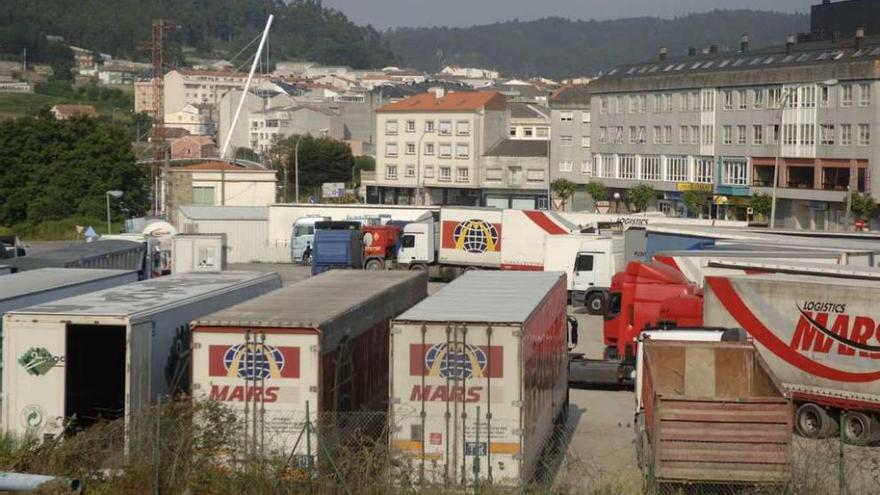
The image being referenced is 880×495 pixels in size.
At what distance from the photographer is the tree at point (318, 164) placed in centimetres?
11706

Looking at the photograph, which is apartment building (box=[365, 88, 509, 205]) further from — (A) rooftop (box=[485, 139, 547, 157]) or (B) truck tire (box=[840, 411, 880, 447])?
(B) truck tire (box=[840, 411, 880, 447])

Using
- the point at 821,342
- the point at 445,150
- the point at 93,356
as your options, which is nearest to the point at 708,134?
the point at 445,150

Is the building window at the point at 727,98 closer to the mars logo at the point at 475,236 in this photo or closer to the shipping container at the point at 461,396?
the mars logo at the point at 475,236

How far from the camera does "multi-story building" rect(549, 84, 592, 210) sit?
3474 inches

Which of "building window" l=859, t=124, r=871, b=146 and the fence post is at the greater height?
"building window" l=859, t=124, r=871, b=146

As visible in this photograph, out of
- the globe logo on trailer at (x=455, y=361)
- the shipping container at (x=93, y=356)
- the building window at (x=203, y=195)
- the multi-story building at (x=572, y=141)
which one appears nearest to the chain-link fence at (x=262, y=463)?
the shipping container at (x=93, y=356)

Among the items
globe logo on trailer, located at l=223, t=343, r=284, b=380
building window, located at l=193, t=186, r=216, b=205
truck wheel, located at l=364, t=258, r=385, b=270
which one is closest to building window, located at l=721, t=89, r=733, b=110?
truck wheel, located at l=364, t=258, r=385, b=270

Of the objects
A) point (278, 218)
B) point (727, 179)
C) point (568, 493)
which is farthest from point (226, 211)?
point (568, 493)

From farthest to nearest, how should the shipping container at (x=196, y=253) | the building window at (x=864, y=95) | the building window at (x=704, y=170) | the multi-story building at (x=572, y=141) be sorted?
the multi-story building at (x=572, y=141)
the building window at (x=704, y=170)
the building window at (x=864, y=95)
the shipping container at (x=196, y=253)

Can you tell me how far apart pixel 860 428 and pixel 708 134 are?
53.4m

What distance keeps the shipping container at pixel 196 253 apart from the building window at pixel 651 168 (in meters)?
43.0

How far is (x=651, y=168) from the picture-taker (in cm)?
7825

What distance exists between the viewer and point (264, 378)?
1520cm

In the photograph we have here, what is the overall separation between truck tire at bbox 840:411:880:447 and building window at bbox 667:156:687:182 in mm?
55254
